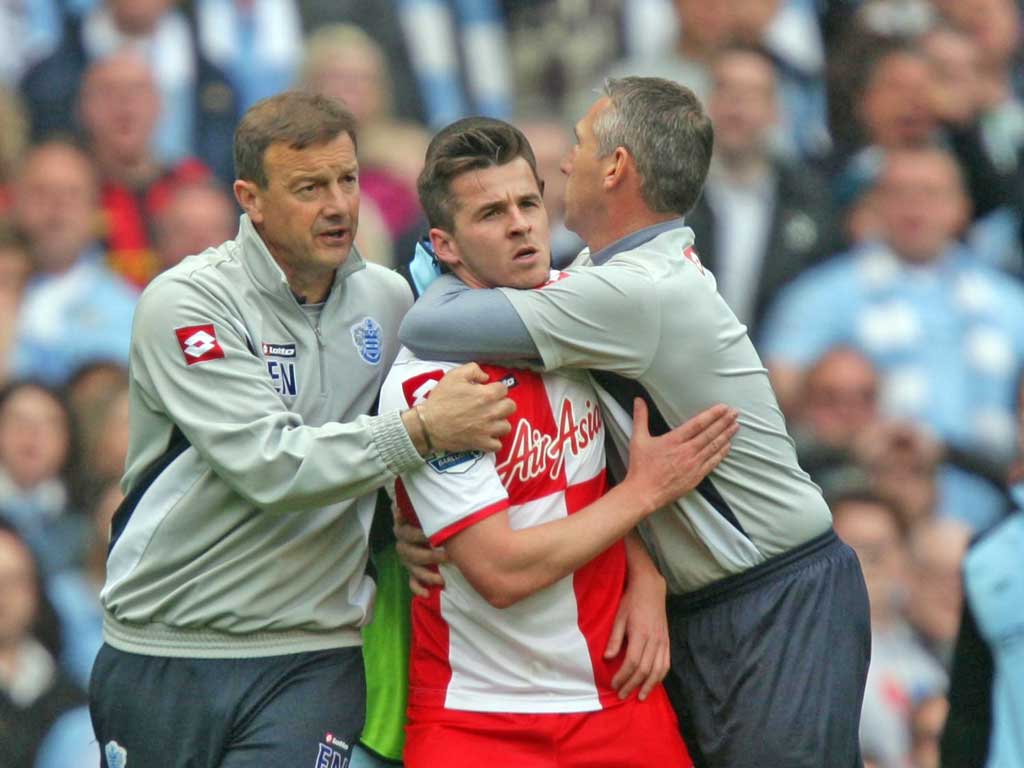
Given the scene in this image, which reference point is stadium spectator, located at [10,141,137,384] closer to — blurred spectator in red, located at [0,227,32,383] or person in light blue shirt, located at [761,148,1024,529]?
blurred spectator in red, located at [0,227,32,383]

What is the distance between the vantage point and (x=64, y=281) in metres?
7.71

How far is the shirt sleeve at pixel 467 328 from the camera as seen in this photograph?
156 inches

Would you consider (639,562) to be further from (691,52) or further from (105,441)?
(691,52)

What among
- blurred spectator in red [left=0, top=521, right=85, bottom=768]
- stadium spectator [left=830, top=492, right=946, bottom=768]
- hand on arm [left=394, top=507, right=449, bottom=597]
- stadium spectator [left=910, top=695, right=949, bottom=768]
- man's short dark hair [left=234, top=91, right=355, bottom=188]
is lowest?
stadium spectator [left=910, top=695, right=949, bottom=768]

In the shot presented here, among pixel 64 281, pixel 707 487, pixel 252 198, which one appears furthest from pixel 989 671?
pixel 64 281

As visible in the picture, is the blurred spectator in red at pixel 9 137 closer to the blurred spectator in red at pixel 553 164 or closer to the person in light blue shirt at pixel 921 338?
the blurred spectator in red at pixel 553 164

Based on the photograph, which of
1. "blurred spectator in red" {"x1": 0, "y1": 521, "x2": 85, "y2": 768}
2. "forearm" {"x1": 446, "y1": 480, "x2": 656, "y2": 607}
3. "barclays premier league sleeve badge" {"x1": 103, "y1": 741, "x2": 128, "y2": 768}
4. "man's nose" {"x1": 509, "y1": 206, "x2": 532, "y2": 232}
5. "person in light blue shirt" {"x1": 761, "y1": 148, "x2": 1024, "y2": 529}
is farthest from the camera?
"person in light blue shirt" {"x1": 761, "y1": 148, "x2": 1024, "y2": 529}

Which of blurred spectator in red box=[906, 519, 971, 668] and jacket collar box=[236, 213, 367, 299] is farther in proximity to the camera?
blurred spectator in red box=[906, 519, 971, 668]

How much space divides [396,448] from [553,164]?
4.24 m

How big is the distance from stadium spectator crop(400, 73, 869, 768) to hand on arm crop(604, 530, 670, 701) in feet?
0.33

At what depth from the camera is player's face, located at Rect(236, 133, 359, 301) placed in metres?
4.25

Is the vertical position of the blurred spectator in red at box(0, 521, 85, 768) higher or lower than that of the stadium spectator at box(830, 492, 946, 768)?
higher

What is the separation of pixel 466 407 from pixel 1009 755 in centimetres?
274

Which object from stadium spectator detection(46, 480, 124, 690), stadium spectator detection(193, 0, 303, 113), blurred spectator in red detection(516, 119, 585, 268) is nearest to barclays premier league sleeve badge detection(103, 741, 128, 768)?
stadium spectator detection(46, 480, 124, 690)
